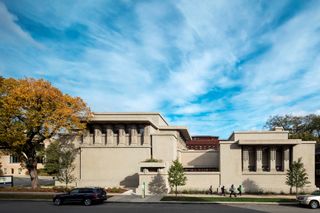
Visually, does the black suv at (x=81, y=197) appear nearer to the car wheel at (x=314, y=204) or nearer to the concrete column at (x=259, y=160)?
the car wheel at (x=314, y=204)

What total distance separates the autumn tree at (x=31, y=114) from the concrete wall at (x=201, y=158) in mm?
18981

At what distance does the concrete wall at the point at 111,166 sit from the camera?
140 ft

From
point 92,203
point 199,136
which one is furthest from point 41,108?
point 199,136

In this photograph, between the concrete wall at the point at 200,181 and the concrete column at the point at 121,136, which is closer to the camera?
the concrete wall at the point at 200,181

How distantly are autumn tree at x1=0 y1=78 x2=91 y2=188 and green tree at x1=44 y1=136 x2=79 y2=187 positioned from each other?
2412mm

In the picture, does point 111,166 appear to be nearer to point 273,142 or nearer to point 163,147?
point 163,147

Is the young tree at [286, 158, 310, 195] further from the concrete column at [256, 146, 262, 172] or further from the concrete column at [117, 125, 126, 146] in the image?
the concrete column at [117, 125, 126, 146]

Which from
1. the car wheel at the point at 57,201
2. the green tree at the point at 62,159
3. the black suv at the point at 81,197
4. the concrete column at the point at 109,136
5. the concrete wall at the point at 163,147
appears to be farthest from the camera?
the concrete column at the point at 109,136

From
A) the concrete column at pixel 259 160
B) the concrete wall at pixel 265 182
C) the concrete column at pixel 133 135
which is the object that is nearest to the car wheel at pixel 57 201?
the concrete column at pixel 133 135

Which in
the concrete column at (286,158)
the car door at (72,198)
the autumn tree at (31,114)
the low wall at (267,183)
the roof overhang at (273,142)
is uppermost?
the autumn tree at (31,114)

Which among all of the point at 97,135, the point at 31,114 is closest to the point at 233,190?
the point at 97,135

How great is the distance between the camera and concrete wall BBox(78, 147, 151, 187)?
1677 inches

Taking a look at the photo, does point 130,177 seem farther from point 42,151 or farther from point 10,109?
point 10,109

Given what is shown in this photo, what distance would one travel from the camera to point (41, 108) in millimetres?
36594
